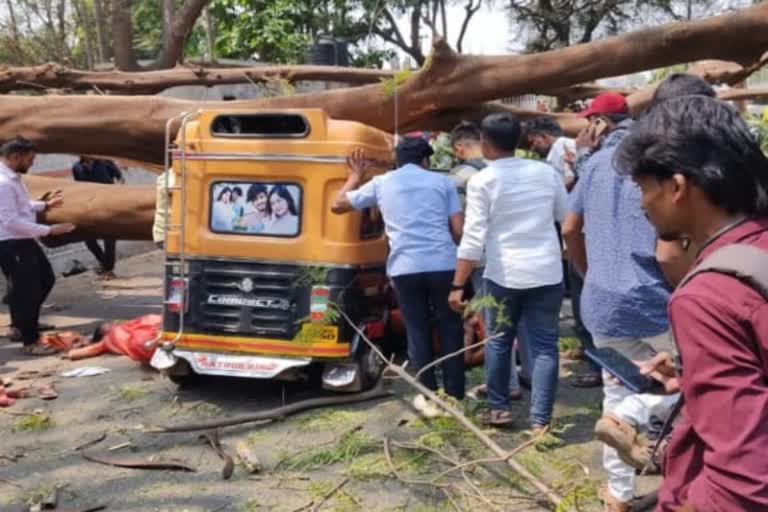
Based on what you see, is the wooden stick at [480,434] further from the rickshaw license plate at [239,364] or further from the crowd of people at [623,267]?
the rickshaw license plate at [239,364]

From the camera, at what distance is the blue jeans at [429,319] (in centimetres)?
558

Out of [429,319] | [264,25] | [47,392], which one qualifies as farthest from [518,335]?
[264,25]

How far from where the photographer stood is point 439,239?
555 cm

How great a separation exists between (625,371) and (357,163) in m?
2.62

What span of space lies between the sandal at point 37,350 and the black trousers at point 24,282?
0.32 ft

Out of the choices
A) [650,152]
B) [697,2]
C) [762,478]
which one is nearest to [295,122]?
[650,152]

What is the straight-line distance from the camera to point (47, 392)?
21.2 ft

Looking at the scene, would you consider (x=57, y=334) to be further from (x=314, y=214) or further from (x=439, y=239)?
(x=439, y=239)

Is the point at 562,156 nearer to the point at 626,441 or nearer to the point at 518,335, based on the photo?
the point at 518,335

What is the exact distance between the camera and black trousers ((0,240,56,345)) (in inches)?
307

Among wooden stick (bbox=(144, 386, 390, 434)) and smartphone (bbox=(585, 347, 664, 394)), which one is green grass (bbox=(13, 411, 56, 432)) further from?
smartphone (bbox=(585, 347, 664, 394))

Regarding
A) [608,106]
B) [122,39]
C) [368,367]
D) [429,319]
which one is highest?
[122,39]

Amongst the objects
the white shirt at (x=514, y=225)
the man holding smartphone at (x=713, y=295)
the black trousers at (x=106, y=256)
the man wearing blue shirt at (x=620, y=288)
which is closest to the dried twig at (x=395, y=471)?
the man wearing blue shirt at (x=620, y=288)

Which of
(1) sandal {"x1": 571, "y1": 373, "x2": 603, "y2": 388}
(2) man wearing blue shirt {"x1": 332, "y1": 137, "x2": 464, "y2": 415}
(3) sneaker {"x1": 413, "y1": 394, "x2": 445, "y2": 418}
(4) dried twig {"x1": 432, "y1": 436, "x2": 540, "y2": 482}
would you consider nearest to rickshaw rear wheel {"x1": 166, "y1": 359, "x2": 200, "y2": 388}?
(2) man wearing blue shirt {"x1": 332, "y1": 137, "x2": 464, "y2": 415}
